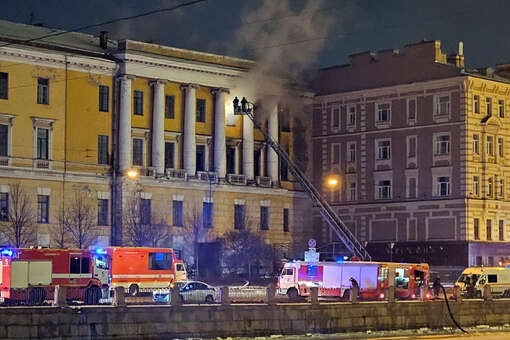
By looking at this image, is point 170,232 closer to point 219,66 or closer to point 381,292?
point 219,66

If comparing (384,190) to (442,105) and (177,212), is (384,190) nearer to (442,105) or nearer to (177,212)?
(442,105)

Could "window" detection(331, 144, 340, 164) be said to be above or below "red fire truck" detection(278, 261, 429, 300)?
above

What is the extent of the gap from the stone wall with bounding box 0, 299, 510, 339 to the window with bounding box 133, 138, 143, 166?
1772 inches

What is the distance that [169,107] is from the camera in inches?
3996

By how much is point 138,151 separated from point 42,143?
8.79 m

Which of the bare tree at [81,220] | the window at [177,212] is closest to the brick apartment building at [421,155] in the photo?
the window at [177,212]

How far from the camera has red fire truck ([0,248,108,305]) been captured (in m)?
60.1

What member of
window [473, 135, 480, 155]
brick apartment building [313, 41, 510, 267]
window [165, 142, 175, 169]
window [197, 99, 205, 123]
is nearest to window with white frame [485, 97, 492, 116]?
brick apartment building [313, 41, 510, 267]

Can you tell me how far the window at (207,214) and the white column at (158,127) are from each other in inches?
181

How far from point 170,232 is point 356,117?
19859 mm

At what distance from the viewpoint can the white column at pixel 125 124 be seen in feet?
318

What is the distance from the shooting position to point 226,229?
334ft

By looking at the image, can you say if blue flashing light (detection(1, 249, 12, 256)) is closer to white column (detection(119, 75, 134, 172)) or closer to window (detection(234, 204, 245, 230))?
white column (detection(119, 75, 134, 172))

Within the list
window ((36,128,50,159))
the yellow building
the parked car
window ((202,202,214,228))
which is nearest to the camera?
the parked car
